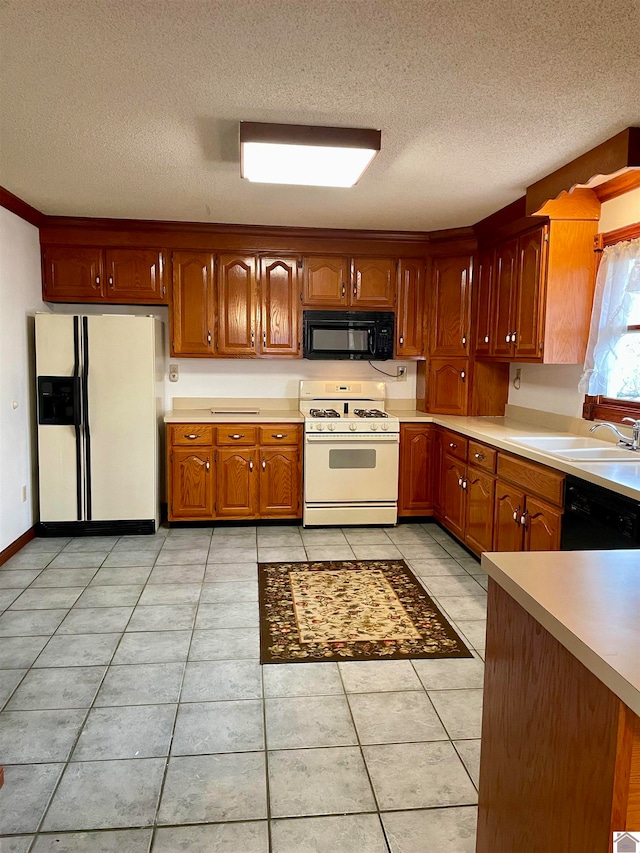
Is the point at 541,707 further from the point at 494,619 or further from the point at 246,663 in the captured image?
the point at 246,663

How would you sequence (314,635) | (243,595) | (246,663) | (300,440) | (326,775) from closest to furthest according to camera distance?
1. (326,775)
2. (246,663)
3. (314,635)
4. (243,595)
5. (300,440)

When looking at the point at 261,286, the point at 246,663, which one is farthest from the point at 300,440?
the point at 246,663

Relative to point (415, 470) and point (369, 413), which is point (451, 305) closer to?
point (369, 413)

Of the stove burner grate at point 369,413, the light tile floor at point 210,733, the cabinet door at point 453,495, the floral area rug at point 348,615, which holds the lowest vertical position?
the light tile floor at point 210,733

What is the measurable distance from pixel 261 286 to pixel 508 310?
191 centimetres

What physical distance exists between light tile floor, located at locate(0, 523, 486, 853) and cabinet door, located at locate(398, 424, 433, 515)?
1408 millimetres

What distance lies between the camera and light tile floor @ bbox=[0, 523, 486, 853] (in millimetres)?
1775

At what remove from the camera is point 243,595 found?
137 inches

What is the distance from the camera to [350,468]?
475cm

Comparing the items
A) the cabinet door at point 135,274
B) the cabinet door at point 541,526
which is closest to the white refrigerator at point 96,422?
the cabinet door at point 135,274

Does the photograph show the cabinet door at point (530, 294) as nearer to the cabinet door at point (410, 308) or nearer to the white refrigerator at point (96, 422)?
the cabinet door at point (410, 308)

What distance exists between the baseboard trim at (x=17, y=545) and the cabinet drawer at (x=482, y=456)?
3.10 meters

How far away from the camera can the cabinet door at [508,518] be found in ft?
10.9

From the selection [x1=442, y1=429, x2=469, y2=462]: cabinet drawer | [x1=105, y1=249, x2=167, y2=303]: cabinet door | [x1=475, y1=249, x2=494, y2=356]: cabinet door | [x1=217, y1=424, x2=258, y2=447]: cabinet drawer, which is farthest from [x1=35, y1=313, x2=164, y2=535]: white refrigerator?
[x1=475, y1=249, x2=494, y2=356]: cabinet door
